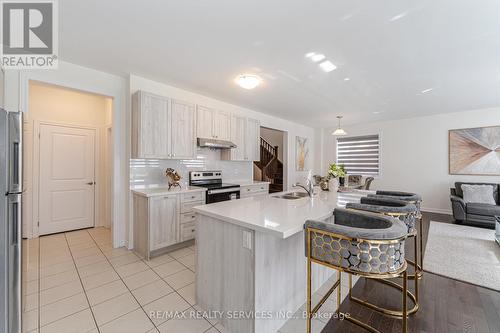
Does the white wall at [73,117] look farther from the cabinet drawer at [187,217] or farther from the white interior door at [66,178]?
the cabinet drawer at [187,217]

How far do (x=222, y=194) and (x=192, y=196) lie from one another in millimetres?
603

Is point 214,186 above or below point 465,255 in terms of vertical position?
above

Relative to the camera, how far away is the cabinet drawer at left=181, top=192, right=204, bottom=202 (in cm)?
338

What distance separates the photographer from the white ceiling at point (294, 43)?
190 centimetres

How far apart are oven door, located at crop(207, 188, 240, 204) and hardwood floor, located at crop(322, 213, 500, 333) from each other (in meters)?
2.37

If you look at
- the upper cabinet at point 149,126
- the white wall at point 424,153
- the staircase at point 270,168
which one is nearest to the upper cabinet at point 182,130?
the upper cabinet at point 149,126

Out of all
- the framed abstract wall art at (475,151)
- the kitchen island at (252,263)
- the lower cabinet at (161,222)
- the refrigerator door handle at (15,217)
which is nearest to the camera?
the refrigerator door handle at (15,217)

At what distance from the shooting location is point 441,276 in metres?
2.61

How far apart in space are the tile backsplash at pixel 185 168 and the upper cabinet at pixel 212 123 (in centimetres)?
39

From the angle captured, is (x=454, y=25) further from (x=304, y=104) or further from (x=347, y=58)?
(x=304, y=104)

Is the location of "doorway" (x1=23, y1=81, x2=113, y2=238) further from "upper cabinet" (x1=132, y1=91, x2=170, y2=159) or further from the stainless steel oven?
the stainless steel oven

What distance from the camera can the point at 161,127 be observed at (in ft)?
11.2

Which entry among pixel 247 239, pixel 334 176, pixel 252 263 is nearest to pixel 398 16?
pixel 334 176

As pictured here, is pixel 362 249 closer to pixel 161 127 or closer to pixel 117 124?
pixel 161 127
